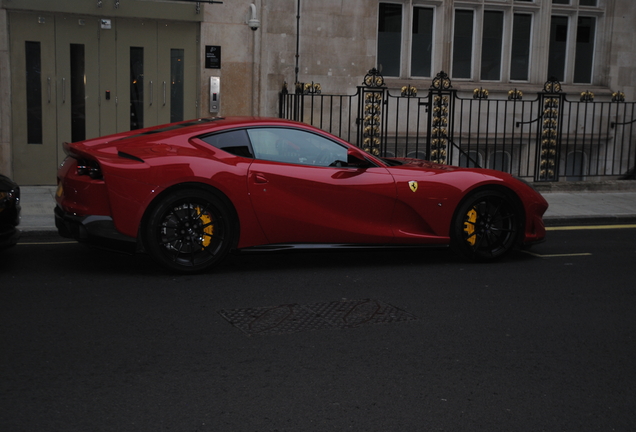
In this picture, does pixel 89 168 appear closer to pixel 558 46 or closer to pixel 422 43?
pixel 422 43

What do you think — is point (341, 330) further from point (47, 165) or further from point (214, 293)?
point (47, 165)

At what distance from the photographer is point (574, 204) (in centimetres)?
1276

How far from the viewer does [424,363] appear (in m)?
4.89

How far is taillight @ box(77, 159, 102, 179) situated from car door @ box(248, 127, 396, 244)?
1.34 metres

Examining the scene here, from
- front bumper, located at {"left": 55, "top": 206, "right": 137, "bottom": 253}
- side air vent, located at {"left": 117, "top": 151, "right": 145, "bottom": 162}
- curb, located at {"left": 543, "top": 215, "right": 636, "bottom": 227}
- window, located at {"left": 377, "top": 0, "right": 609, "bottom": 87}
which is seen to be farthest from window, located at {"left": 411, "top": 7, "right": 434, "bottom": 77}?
front bumper, located at {"left": 55, "top": 206, "right": 137, "bottom": 253}

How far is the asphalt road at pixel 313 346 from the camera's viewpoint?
4.08 m

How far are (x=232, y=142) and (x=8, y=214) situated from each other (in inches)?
82.1

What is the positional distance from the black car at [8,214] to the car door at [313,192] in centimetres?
211

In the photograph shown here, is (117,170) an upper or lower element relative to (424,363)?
upper

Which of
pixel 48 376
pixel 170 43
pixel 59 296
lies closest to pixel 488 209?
pixel 59 296

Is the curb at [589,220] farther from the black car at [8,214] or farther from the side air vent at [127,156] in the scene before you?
the black car at [8,214]

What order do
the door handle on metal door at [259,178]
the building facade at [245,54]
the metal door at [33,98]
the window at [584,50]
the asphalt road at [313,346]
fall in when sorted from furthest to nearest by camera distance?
the window at [584,50] → the building facade at [245,54] → the metal door at [33,98] → the door handle on metal door at [259,178] → the asphalt road at [313,346]

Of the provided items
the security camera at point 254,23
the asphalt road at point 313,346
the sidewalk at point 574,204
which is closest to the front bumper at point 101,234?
the asphalt road at point 313,346

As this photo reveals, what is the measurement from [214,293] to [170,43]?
8196mm
